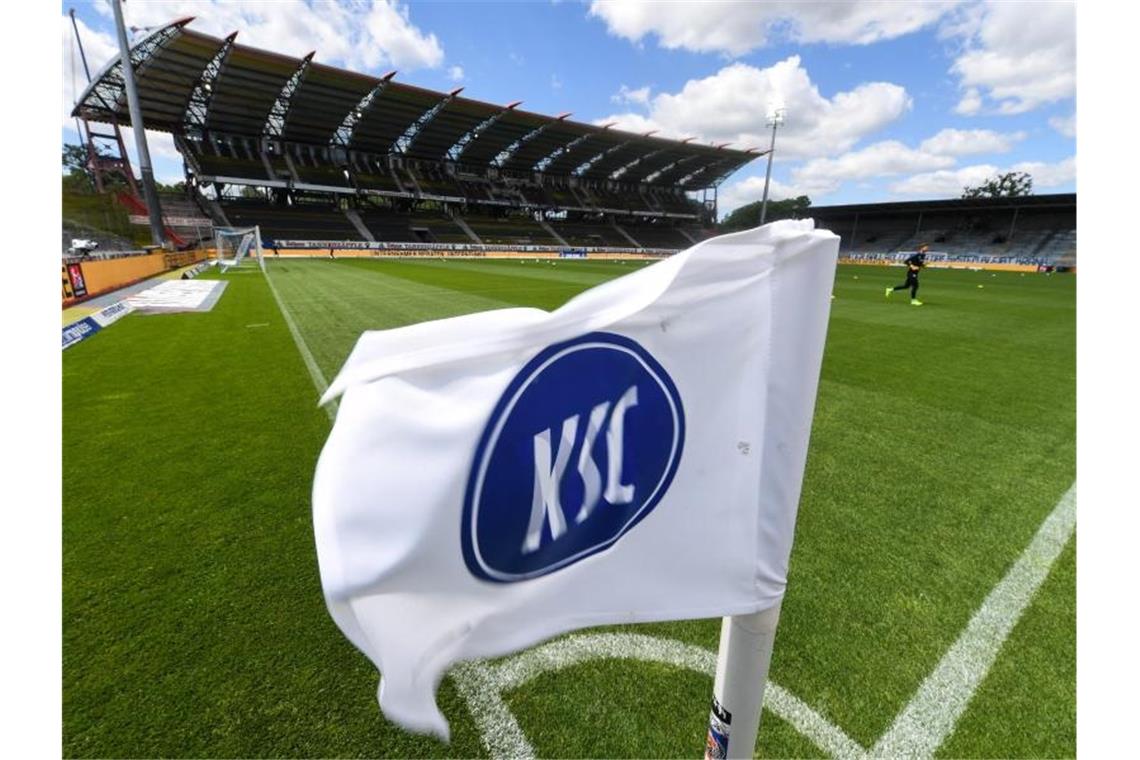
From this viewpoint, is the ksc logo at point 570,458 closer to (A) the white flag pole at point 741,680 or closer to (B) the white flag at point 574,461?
(B) the white flag at point 574,461

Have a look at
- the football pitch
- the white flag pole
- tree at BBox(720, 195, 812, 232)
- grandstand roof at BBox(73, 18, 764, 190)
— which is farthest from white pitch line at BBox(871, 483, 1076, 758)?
tree at BBox(720, 195, 812, 232)

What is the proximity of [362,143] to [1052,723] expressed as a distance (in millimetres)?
54795

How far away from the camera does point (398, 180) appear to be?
168 feet

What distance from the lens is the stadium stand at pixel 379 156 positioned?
34250mm

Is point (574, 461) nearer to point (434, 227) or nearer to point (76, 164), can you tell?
point (434, 227)

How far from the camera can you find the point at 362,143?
154ft

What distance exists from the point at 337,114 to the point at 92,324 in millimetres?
39323

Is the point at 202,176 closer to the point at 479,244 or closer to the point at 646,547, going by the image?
the point at 479,244

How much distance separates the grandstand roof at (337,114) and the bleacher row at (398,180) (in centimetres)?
171

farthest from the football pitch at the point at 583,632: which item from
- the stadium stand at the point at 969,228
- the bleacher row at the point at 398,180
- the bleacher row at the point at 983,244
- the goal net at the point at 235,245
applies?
the bleacher row at the point at 398,180

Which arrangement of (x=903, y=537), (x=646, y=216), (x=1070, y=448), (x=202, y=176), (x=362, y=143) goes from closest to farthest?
1. (x=903, y=537)
2. (x=1070, y=448)
3. (x=202, y=176)
4. (x=362, y=143)
5. (x=646, y=216)

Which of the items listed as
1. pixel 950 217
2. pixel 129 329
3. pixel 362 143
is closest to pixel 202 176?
pixel 362 143

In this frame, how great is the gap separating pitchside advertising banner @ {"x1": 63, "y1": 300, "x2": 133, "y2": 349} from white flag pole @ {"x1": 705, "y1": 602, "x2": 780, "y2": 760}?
10.3 m

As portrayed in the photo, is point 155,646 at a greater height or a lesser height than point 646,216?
lesser
